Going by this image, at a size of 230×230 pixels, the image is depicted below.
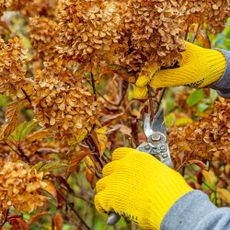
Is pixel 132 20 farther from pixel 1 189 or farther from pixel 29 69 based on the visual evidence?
pixel 29 69

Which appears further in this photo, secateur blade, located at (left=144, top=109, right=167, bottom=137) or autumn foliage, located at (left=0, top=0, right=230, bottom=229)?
secateur blade, located at (left=144, top=109, right=167, bottom=137)

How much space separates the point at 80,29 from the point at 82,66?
0.45ft

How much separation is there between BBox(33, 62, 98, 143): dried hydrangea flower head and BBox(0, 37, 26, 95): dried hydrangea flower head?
58 millimetres

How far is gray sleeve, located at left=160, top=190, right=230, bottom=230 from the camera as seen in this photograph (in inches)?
63.7

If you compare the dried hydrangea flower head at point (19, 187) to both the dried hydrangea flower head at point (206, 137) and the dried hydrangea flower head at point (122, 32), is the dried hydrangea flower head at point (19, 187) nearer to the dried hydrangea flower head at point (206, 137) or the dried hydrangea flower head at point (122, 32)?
the dried hydrangea flower head at point (122, 32)

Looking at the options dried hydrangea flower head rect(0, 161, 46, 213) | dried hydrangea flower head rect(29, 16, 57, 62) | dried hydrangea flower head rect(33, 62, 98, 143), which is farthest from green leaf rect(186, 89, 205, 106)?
dried hydrangea flower head rect(0, 161, 46, 213)

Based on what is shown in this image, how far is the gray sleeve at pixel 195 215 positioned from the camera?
1.62 meters

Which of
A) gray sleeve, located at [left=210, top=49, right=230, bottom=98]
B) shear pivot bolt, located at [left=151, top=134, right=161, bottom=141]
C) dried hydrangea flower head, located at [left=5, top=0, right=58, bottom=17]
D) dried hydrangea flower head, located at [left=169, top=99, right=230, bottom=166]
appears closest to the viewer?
shear pivot bolt, located at [left=151, top=134, right=161, bottom=141]

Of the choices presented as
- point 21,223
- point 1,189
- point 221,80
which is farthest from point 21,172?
point 221,80

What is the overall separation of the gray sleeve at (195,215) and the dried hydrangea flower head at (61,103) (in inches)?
14.2

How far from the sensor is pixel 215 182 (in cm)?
297

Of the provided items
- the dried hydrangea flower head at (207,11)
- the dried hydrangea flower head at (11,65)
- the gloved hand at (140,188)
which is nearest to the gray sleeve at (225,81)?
the dried hydrangea flower head at (207,11)

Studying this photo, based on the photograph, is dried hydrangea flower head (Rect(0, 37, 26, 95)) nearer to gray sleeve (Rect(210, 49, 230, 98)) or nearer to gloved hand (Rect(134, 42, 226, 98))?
gloved hand (Rect(134, 42, 226, 98))

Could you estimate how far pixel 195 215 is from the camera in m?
1.66
